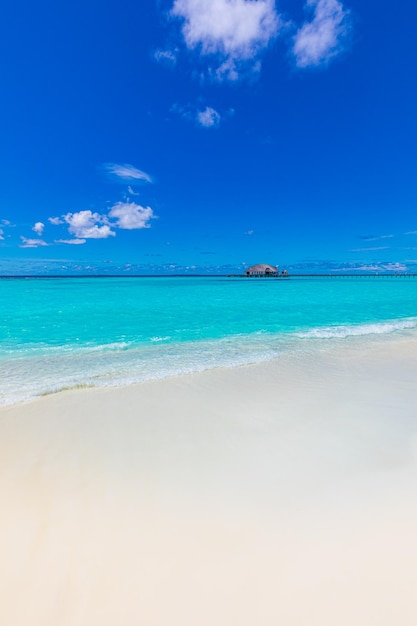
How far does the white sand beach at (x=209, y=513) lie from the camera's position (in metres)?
2.07

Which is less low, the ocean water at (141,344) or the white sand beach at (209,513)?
the white sand beach at (209,513)

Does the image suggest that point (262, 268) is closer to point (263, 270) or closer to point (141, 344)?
point (263, 270)

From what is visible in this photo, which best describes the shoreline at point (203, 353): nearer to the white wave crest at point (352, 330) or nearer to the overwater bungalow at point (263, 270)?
the white wave crest at point (352, 330)

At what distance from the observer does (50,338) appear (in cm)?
1108

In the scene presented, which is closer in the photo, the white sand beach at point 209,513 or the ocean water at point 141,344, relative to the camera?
the white sand beach at point 209,513

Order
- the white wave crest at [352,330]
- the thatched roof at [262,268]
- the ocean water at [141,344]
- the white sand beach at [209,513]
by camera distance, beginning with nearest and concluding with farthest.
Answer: the white sand beach at [209,513] → the ocean water at [141,344] → the white wave crest at [352,330] → the thatched roof at [262,268]

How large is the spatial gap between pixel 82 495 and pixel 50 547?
0.62 metres

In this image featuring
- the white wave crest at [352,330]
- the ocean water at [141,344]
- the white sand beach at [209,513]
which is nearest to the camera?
the white sand beach at [209,513]

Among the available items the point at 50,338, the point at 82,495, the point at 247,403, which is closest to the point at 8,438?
the point at 82,495

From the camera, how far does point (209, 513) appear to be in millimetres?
2818

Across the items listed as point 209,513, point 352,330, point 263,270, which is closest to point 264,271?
point 263,270

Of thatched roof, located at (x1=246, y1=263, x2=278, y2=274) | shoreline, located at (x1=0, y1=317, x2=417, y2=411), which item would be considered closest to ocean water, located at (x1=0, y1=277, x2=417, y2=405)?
shoreline, located at (x1=0, y1=317, x2=417, y2=411)

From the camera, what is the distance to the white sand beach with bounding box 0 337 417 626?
6.79 ft

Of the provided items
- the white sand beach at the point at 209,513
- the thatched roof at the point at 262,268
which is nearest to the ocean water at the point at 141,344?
the white sand beach at the point at 209,513
